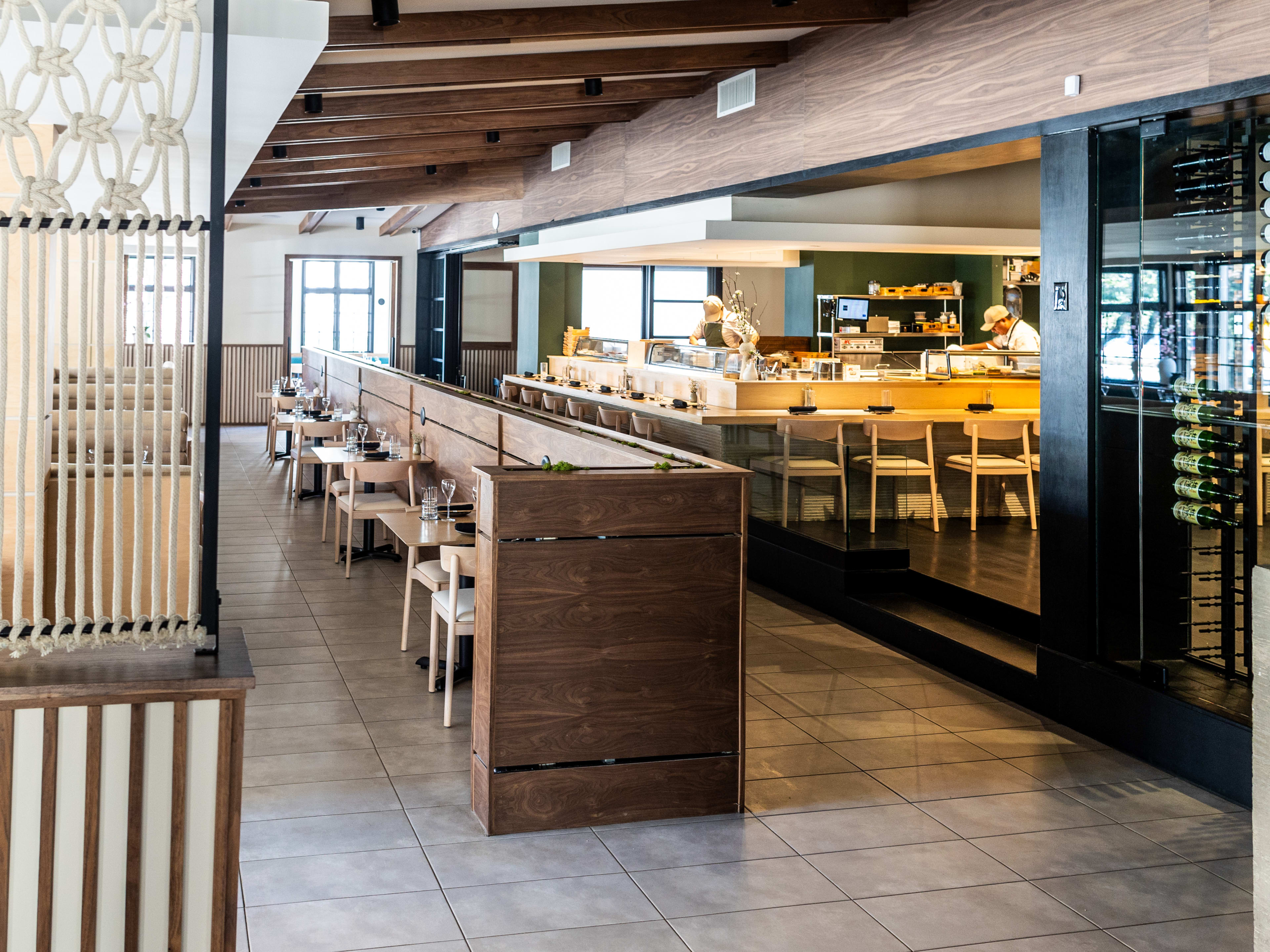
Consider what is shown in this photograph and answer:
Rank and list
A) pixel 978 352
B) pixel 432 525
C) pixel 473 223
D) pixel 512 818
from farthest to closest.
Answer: pixel 473 223, pixel 978 352, pixel 432 525, pixel 512 818

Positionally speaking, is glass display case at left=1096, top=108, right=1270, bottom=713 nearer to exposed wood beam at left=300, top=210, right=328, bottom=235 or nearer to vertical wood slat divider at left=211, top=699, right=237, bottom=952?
vertical wood slat divider at left=211, top=699, right=237, bottom=952

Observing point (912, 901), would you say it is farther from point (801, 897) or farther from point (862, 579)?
point (862, 579)

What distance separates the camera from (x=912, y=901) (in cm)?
319

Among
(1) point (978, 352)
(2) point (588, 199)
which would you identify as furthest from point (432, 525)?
(1) point (978, 352)

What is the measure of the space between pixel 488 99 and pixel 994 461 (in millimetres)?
4332

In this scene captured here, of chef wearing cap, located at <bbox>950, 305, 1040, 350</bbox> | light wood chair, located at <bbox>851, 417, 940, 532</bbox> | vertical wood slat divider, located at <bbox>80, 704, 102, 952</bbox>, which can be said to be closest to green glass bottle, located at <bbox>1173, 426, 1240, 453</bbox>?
light wood chair, located at <bbox>851, 417, 940, 532</bbox>

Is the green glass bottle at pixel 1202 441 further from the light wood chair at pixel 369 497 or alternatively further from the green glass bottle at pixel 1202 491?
the light wood chair at pixel 369 497

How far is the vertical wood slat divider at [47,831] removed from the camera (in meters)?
2.10

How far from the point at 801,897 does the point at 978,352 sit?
281 inches

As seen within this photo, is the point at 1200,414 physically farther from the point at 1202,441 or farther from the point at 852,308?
the point at 852,308

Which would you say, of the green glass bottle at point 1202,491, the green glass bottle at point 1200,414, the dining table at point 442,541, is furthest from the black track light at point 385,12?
the green glass bottle at point 1202,491

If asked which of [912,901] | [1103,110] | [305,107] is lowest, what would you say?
[912,901]

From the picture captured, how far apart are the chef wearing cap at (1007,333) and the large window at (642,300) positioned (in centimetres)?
864

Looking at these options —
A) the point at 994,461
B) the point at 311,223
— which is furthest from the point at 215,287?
the point at 311,223
